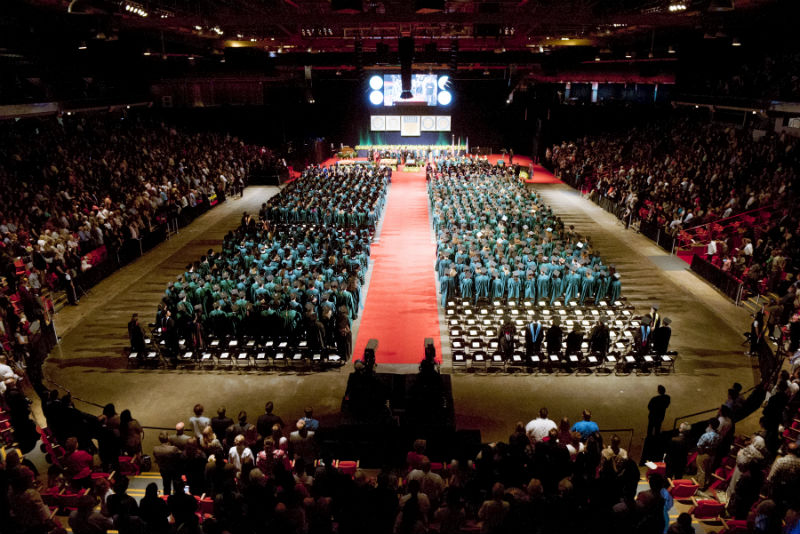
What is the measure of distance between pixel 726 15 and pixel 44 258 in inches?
826

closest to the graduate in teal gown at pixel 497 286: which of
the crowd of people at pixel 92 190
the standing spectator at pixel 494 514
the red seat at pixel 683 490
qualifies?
the red seat at pixel 683 490

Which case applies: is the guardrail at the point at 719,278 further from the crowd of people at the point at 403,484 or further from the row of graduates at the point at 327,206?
the row of graduates at the point at 327,206

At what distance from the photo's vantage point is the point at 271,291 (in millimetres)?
14016

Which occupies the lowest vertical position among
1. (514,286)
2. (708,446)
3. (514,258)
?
(708,446)

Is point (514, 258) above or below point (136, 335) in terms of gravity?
above

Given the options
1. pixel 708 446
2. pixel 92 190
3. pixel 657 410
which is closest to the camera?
pixel 708 446

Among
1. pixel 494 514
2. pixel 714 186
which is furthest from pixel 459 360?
pixel 714 186

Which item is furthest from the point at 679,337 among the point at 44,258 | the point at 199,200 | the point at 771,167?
the point at 199,200

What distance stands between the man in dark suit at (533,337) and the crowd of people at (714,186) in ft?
23.3

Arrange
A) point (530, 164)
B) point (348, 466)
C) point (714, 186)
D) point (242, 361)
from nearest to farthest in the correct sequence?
point (348, 466)
point (242, 361)
point (714, 186)
point (530, 164)

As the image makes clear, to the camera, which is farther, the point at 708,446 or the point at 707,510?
the point at 708,446

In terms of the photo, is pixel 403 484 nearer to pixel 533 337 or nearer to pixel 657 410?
pixel 657 410

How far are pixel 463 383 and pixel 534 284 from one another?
16.2 feet

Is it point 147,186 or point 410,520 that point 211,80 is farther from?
point 410,520
